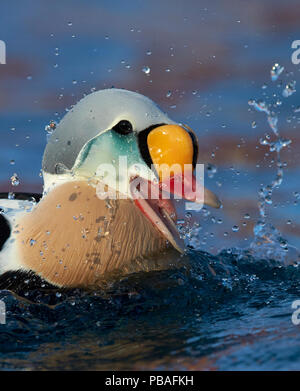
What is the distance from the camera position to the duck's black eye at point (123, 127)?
244cm

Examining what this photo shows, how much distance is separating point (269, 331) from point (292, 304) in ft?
1.41

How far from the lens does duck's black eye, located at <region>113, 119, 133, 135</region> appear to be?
2437mm

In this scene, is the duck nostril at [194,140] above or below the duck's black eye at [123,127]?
below

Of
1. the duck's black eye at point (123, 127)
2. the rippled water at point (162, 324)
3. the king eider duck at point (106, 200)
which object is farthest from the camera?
the duck's black eye at point (123, 127)

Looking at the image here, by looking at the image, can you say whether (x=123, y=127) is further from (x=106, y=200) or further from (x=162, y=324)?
(x=162, y=324)

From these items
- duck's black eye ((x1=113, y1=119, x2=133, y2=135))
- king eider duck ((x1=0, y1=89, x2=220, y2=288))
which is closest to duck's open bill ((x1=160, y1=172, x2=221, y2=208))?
king eider duck ((x1=0, y1=89, x2=220, y2=288))

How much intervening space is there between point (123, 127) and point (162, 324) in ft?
2.93

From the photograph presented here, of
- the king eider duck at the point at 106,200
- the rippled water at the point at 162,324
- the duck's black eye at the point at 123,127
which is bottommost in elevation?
the rippled water at the point at 162,324

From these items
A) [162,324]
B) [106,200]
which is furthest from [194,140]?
[162,324]

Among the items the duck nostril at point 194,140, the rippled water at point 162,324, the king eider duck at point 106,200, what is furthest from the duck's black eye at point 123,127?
the rippled water at point 162,324

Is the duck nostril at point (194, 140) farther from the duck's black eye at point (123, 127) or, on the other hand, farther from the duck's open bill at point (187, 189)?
the duck's black eye at point (123, 127)

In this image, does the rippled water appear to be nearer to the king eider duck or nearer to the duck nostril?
the king eider duck

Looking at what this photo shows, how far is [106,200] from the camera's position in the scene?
2379 mm

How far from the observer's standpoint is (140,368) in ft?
5.05
